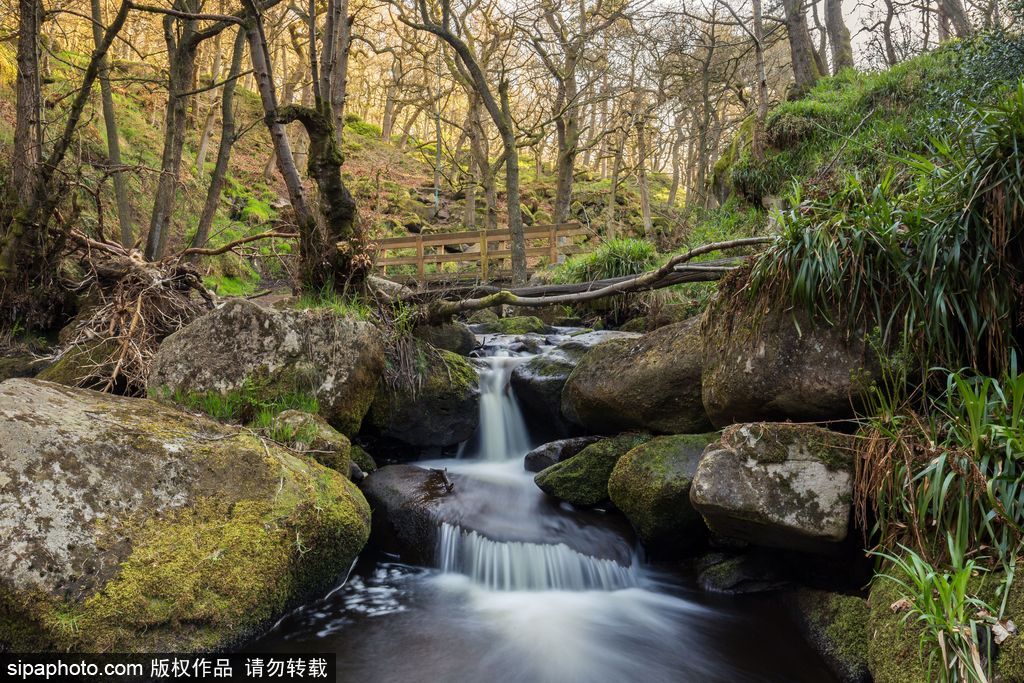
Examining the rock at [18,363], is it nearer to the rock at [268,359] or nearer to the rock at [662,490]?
the rock at [268,359]

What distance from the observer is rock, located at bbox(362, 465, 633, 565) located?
4.54 metres

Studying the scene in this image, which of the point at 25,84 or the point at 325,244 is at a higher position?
the point at 25,84

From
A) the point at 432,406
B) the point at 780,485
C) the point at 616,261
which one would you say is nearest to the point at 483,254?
the point at 616,261

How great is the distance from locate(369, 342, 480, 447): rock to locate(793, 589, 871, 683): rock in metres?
3.67

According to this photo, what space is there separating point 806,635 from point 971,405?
156cm

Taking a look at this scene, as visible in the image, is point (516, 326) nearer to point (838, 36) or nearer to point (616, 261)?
point (616, 261)

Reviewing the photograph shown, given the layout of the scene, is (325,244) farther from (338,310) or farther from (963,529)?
(963,529)

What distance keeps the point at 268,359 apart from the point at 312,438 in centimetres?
97

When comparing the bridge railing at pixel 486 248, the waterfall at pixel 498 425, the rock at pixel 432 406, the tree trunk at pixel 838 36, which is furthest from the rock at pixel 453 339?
the tree trunk at pixel 838 36

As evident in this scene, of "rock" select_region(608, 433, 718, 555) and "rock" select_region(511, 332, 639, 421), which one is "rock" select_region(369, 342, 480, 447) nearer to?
"rock" select_region(511, 332, 639, 421)

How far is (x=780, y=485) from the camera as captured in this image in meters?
3.39

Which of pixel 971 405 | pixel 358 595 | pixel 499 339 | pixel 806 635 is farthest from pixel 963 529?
pixel 499 339

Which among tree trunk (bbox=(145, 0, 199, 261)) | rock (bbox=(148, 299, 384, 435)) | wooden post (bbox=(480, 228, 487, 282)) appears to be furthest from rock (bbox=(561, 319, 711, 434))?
wooden post (bbox=(480, 228, 487, 282))

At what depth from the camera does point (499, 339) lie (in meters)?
9.40
